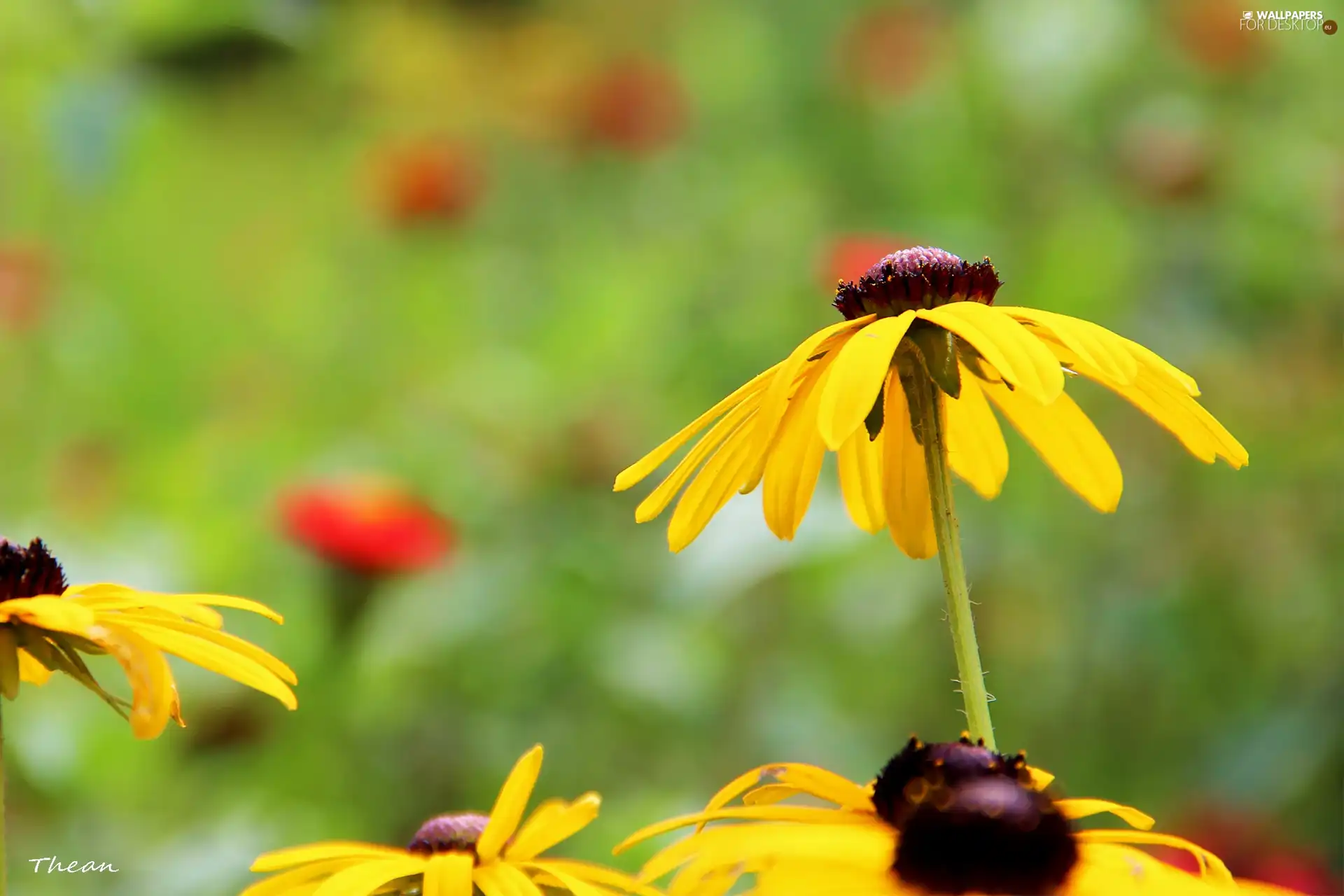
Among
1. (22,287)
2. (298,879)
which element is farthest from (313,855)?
(22,287)

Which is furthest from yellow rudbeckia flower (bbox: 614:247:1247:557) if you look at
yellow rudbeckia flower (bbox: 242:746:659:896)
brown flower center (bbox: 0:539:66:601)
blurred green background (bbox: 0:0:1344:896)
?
blurred green background (bbox: 0:0:1344:896)

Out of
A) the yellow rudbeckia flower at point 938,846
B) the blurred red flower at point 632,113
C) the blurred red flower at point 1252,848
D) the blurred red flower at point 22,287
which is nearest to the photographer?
the yellow rudbeckia flower at point 938,846

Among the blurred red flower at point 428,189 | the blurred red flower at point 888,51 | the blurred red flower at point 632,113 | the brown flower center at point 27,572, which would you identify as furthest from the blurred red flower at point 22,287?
the brown flower center at point 27,572

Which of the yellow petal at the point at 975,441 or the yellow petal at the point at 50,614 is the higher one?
the yellow petal at the point at 975,441

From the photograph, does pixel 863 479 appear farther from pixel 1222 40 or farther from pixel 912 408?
pixel 1222 40

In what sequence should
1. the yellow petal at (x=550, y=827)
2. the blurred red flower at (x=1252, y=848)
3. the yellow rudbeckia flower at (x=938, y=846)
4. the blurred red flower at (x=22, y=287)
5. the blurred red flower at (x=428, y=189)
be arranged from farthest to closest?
the blurred red flower at (x=428, y=189)
the blurred red flower at (x=22, y=287)
the blurred red flower at (x=1252, y=848)
the yellow petal at (x=550, y=827)
the yellow rudbeckia flower at (x=938, y=846)

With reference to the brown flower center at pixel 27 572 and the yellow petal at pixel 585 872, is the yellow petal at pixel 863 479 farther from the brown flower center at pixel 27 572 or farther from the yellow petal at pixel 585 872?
the brown flower center at pixel 27 572

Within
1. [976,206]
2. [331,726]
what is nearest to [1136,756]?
[976,206]
